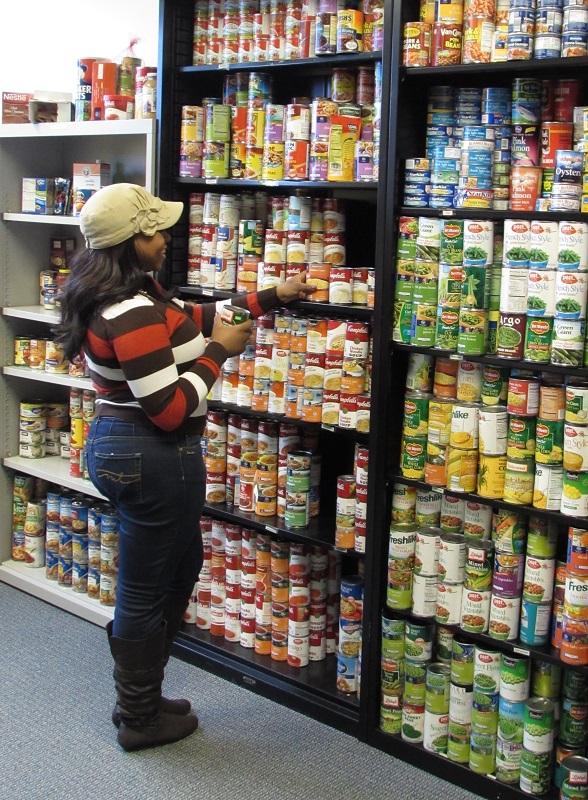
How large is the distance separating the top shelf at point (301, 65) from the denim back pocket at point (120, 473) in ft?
4.28

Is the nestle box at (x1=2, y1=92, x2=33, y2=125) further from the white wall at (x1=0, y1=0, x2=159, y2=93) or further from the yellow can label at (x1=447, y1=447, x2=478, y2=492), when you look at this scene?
the yellow can label at (x1=447, y1=447, x2=478, y2=492)

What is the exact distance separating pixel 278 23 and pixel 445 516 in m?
1.63

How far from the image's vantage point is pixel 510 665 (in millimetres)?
2756

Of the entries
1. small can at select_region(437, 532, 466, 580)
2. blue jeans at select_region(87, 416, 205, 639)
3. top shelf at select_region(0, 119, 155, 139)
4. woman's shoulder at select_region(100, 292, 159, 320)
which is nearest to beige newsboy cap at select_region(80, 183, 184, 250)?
woman's shoulder at select_region(100, 292, 159, 320)

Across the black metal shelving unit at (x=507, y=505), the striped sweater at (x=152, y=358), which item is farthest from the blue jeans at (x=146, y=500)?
the black metal shelving unit at (x=507, y=505)

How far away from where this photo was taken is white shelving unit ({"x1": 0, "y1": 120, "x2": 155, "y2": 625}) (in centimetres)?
398

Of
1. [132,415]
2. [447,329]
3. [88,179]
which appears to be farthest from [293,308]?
[88,179]

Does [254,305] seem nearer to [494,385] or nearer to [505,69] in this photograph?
[494,385]

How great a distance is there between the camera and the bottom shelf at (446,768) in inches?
109

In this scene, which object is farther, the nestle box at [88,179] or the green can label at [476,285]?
the nestle box at [88,179]

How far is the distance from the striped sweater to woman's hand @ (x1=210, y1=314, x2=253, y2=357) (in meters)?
0.05

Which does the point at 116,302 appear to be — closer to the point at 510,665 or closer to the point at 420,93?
the point at 420,93

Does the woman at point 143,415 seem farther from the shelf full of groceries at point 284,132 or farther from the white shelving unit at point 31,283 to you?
the white shelving unit at point 31,283

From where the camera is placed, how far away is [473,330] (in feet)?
8.88
